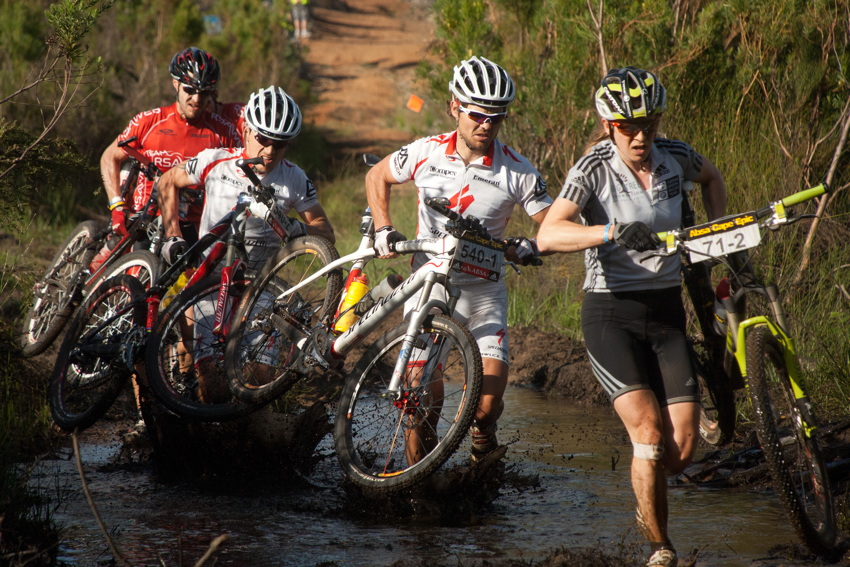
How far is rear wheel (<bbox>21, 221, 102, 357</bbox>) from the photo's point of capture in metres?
7.82

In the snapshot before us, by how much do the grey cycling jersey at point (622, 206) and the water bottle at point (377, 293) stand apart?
125 centimetres

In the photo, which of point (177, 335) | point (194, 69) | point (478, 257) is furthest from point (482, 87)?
point (194, 69)

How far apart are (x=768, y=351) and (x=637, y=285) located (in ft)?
2.13

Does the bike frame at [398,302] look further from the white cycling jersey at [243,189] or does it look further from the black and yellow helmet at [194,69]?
the black and yellow helmet at [194,69]

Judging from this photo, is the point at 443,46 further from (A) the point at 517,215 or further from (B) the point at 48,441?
(B) the point at 48,441

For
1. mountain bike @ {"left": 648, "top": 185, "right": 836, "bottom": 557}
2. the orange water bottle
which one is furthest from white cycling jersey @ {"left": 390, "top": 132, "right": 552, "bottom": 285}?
mountain bike @ {"left": 648, "top": 185, "right": 836, "bottom": 557}

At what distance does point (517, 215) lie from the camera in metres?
10.5

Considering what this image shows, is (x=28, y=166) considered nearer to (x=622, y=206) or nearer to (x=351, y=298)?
(x=351, y=298)

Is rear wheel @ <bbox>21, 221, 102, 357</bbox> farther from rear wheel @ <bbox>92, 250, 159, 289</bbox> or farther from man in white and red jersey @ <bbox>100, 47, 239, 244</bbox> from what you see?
rear wheel @ <bbox>92, 250, 159, 289</bbox>

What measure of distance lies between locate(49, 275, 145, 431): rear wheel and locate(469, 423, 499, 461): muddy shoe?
2.25m

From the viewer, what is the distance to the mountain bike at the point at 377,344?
4859 mm

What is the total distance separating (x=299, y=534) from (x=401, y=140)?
18651 mm

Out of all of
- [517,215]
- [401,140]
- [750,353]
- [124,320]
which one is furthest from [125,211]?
[401,140]

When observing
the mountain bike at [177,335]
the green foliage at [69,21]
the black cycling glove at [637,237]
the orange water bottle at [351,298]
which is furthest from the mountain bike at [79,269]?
the black cycling glove at [637,237]
